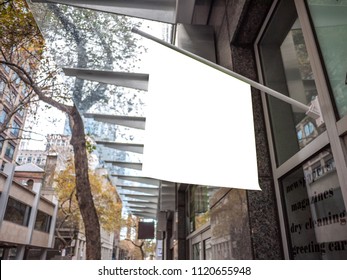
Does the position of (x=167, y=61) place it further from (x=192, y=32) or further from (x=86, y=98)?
(x=86, y=98)

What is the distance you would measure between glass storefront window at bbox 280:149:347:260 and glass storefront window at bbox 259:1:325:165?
7.9 inches

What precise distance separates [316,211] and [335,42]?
0.98m

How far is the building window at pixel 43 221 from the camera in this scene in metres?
30.7

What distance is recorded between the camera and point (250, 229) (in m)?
2.07

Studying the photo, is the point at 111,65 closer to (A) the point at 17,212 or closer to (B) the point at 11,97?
(B) the point at 11,97

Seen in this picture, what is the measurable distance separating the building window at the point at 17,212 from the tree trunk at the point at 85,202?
19.7 metres

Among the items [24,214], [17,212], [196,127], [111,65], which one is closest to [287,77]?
[196,127]

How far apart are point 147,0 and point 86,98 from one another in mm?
2705

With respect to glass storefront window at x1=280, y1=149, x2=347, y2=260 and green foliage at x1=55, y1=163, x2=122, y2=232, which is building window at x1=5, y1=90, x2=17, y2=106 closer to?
green foliage at x1=55, y1=163, x2=122, y2=232

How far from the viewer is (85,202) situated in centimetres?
806

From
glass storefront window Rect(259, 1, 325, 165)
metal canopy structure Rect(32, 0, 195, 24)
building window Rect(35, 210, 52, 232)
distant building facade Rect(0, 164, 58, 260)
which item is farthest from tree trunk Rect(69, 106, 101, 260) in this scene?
building window Rect(35, 210, 52, 232)

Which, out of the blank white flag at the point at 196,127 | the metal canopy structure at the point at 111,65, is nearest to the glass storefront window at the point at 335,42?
the blank white flag at the point at 196,127

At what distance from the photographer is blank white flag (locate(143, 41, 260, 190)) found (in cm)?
137
